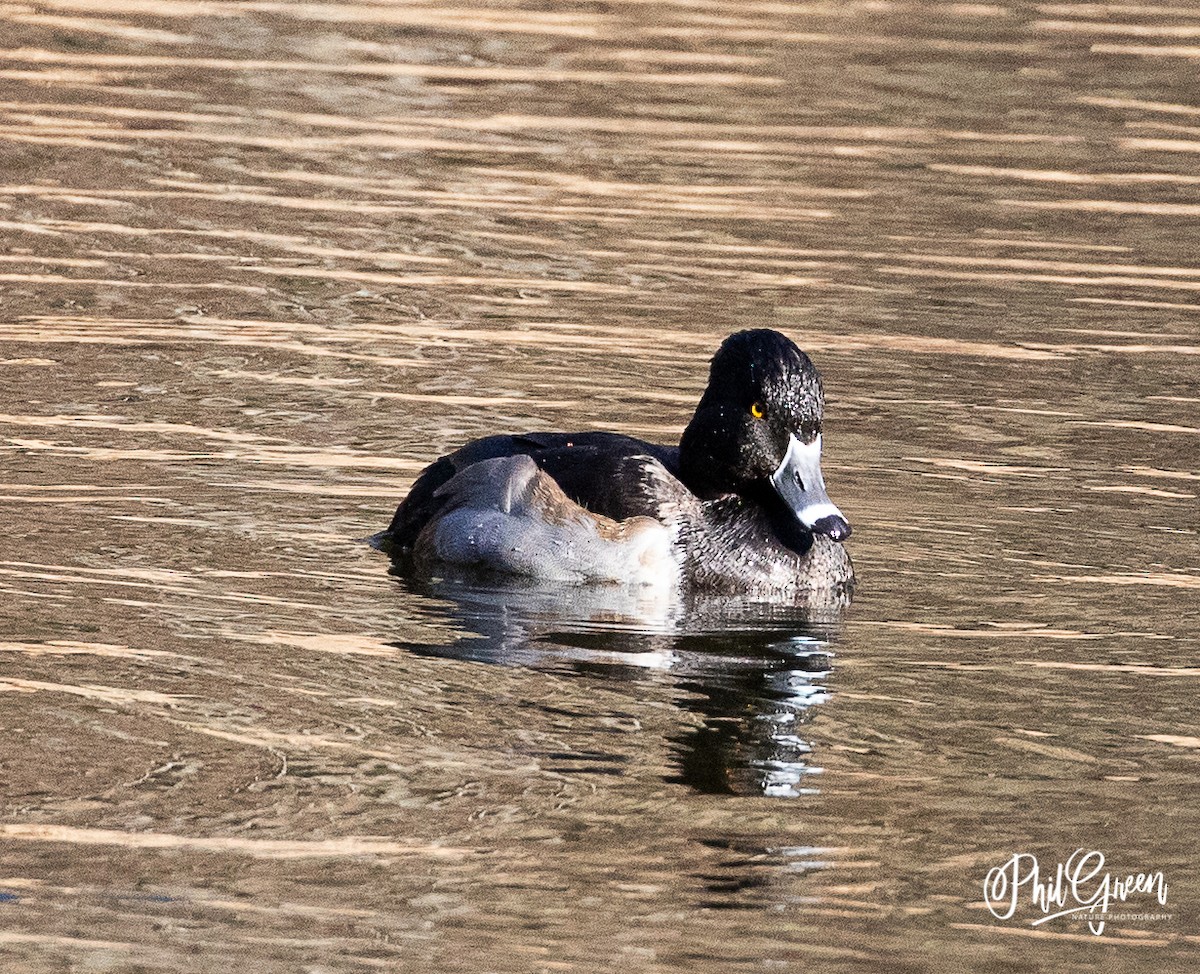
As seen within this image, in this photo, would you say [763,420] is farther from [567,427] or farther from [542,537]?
[567,427]

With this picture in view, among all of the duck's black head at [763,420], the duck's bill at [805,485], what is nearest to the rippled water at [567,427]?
the duck's bill at [805,485]

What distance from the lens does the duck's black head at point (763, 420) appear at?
9828mm

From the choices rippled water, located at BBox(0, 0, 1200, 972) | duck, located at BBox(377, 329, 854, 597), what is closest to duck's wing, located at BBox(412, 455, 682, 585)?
duck, located at BBox(377, 329, 854, 597)

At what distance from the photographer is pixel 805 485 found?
32.2 ft

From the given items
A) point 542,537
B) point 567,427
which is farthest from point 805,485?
point 567,427

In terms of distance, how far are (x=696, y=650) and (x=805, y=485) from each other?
1.26 meters

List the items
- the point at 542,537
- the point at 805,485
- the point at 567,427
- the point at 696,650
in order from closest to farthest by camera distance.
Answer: the point at 696,650, the point at 542,537, the point at 805,485, the point at 567,427

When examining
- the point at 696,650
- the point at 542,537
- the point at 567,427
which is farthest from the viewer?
the point at 567,427

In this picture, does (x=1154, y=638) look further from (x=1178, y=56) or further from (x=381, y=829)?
(x=1178, y=56)

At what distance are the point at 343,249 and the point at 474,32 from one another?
9119mm

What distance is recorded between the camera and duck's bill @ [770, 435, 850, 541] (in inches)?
378

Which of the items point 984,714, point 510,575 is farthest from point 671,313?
point 984,714

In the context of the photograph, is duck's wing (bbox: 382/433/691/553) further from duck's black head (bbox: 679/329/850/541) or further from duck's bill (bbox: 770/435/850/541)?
duck's bill (bbox: 770/435/850/541)

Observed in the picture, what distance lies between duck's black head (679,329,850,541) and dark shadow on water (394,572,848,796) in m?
0.56
